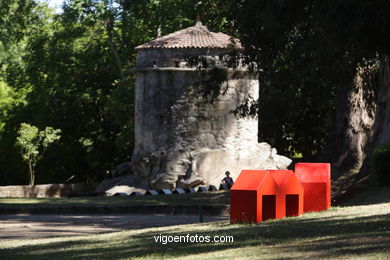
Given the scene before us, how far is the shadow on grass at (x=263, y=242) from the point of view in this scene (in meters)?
9.37

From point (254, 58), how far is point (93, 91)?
77.0 feet

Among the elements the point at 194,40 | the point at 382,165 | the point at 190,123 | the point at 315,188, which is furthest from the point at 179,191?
the point at 315,188

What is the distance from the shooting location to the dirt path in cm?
1538

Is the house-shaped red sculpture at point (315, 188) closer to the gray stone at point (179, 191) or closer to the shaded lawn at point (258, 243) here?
the shaded lawn at point (258, 243)

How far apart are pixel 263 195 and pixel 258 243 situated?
3159mm

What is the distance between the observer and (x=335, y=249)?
9.16 meters

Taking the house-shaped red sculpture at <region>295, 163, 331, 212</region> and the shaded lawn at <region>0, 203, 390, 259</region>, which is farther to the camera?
the house-shaped red sculpture at <region>295, 163, 331, 212</region>

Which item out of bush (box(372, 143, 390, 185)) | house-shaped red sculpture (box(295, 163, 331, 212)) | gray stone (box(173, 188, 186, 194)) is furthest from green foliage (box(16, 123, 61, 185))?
house-shaped red sculpture (box(295, 163, 331, 212))

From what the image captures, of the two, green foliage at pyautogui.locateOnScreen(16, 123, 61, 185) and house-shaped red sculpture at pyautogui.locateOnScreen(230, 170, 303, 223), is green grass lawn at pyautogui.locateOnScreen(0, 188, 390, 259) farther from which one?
green foliage at pyautogui.locateOnScreen(16, 123, 61, 185)

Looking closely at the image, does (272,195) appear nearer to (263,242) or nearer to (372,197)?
(263,242)

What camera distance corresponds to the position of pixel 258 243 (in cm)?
1033

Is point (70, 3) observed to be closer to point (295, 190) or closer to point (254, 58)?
point (254, 58)

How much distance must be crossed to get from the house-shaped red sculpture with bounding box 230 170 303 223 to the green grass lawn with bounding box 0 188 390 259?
0.25 m

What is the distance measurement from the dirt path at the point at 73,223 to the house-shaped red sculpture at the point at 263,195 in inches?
130
